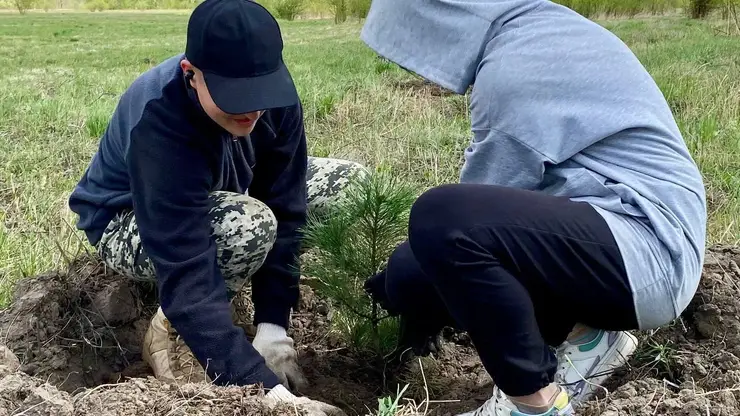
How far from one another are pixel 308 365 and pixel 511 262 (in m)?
0.97

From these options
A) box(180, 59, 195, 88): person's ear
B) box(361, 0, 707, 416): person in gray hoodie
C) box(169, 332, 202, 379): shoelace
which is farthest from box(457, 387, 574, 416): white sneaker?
box(180, 59, 195, 88): person's ear

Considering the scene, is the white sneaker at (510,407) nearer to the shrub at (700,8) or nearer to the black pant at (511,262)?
the black pant at (511,262)

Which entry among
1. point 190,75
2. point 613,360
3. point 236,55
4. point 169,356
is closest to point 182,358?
point 169,356

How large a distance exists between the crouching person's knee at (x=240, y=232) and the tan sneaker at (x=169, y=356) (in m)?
0.25

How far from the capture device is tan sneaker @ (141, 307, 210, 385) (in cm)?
219

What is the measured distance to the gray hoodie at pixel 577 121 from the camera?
162cm

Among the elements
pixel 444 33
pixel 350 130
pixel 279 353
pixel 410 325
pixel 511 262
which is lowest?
pixel 350 130

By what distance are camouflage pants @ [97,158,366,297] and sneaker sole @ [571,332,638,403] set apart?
0.96 meters

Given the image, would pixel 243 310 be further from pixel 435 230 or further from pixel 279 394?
pixel 435 230

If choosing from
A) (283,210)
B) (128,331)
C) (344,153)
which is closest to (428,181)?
(344,153)

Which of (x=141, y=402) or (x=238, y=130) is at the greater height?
(x=238, y=130)

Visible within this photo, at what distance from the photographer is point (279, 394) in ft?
5.62

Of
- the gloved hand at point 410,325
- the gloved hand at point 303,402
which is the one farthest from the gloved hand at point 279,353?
the gloved hand at point 303,402

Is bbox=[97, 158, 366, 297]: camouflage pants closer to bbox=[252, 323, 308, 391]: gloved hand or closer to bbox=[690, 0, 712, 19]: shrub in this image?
bbox=[252, 323, 308, 391]: gloved hand
